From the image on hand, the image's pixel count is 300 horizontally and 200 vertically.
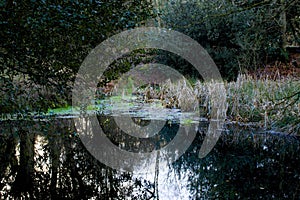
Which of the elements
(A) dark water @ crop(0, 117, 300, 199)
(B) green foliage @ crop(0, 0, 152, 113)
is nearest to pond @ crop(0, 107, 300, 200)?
(A) dark water @ crop(0, 117, 300, 199)

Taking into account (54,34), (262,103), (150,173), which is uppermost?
(54,34)

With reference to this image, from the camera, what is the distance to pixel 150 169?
4.71m

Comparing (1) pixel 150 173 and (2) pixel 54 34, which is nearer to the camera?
(2) pixel 54 34

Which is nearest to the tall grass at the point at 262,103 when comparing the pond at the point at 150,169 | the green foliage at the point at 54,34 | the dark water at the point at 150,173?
the pond at the point at 150,169

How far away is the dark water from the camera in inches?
149

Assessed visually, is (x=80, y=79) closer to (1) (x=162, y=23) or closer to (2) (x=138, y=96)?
(2) (x=138, y=96)

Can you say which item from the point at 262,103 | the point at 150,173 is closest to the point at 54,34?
the point at 150,173

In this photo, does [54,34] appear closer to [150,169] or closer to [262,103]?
[150,169]

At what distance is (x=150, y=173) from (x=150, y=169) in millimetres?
169

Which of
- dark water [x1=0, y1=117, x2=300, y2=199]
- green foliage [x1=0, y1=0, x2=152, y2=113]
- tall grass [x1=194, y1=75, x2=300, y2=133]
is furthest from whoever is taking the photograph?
tall grass [x1=194, y1=75, x2=300, y2=133]

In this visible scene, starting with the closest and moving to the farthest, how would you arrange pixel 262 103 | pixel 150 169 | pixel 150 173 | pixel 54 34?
pixel 54 34 < pixel 150 173 < pixel 150 169 < pixel 262 103

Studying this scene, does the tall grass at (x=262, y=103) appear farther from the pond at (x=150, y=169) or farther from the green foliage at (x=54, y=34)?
the green foliage at (x=54, y=34)

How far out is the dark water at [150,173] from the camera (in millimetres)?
3785

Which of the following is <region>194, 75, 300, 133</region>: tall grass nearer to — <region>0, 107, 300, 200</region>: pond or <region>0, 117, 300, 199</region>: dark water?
<region>0, 107, 300, 200</region>: pond
